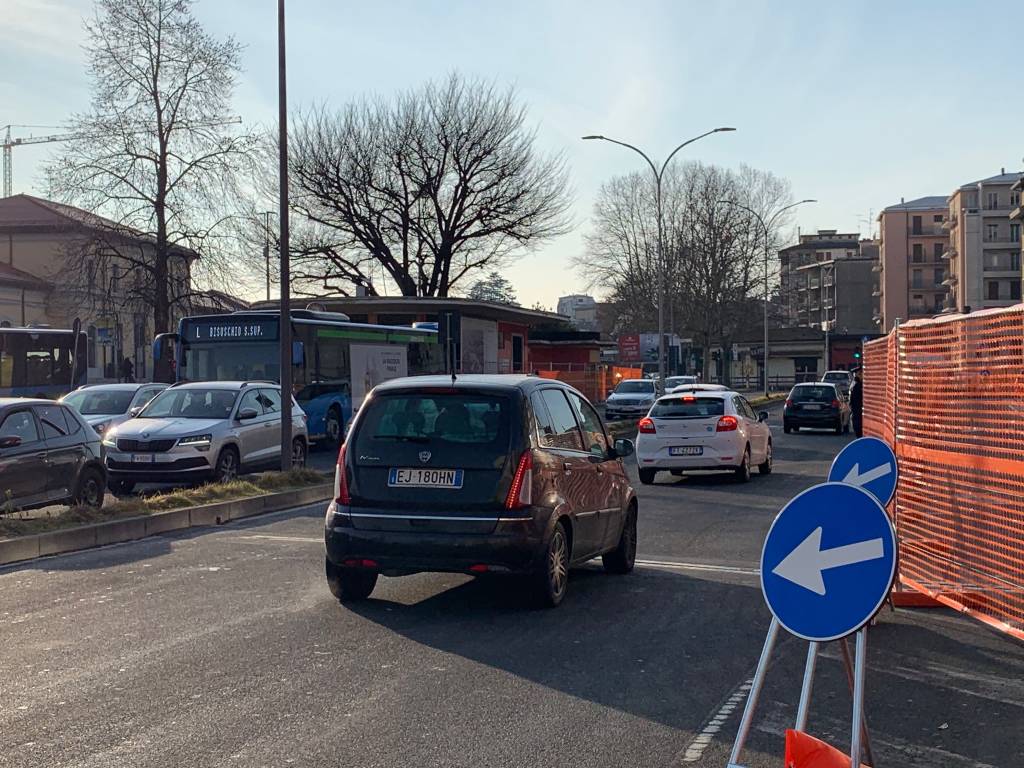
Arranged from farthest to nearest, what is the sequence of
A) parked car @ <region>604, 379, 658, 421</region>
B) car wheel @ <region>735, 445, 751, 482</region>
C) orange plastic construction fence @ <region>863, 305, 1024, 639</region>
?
parked car @ <region>604, 379, 658, 421</region> → car wheel @ <region>735, 445, 751, 482</region> → orange plastic construction fence @ <region>863, 305, 1024, 639</region>

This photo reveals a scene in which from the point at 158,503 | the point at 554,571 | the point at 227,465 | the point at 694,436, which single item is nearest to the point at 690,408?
the point at 694,436

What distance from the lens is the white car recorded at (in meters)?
20.1

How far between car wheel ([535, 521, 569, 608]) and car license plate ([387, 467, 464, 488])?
812 millimetres

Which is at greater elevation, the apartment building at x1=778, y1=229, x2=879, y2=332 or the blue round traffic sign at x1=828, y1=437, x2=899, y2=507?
the apartment building at x1=778, y1=229, x2=879, y2=332

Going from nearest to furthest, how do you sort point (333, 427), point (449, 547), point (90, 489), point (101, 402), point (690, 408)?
point (449, 547) < point (90, 489) < point (690, 408) < point (101, 402) < point (333, 427)

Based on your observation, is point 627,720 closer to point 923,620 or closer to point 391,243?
point 923,620

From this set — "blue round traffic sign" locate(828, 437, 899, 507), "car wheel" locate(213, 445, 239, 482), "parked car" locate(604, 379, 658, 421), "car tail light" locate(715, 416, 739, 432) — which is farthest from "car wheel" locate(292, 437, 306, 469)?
"parked car" locate(604, 379, 658, 421)

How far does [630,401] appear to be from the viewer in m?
46.3

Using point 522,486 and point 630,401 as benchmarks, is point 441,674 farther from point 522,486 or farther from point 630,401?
point 630,401

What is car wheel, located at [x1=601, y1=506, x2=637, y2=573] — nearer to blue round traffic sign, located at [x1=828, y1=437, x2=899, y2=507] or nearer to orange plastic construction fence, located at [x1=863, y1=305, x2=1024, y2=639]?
orange plastic construction fence, located at [x1=863, y1=305, x2=1024, y2=639]

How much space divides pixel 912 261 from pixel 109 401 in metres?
113

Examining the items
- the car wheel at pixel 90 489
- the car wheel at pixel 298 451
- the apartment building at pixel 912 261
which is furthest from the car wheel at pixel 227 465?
the apartment building at pixel 912 261

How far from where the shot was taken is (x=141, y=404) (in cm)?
2288

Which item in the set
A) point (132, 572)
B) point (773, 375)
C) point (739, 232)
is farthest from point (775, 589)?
point (773, 375)
